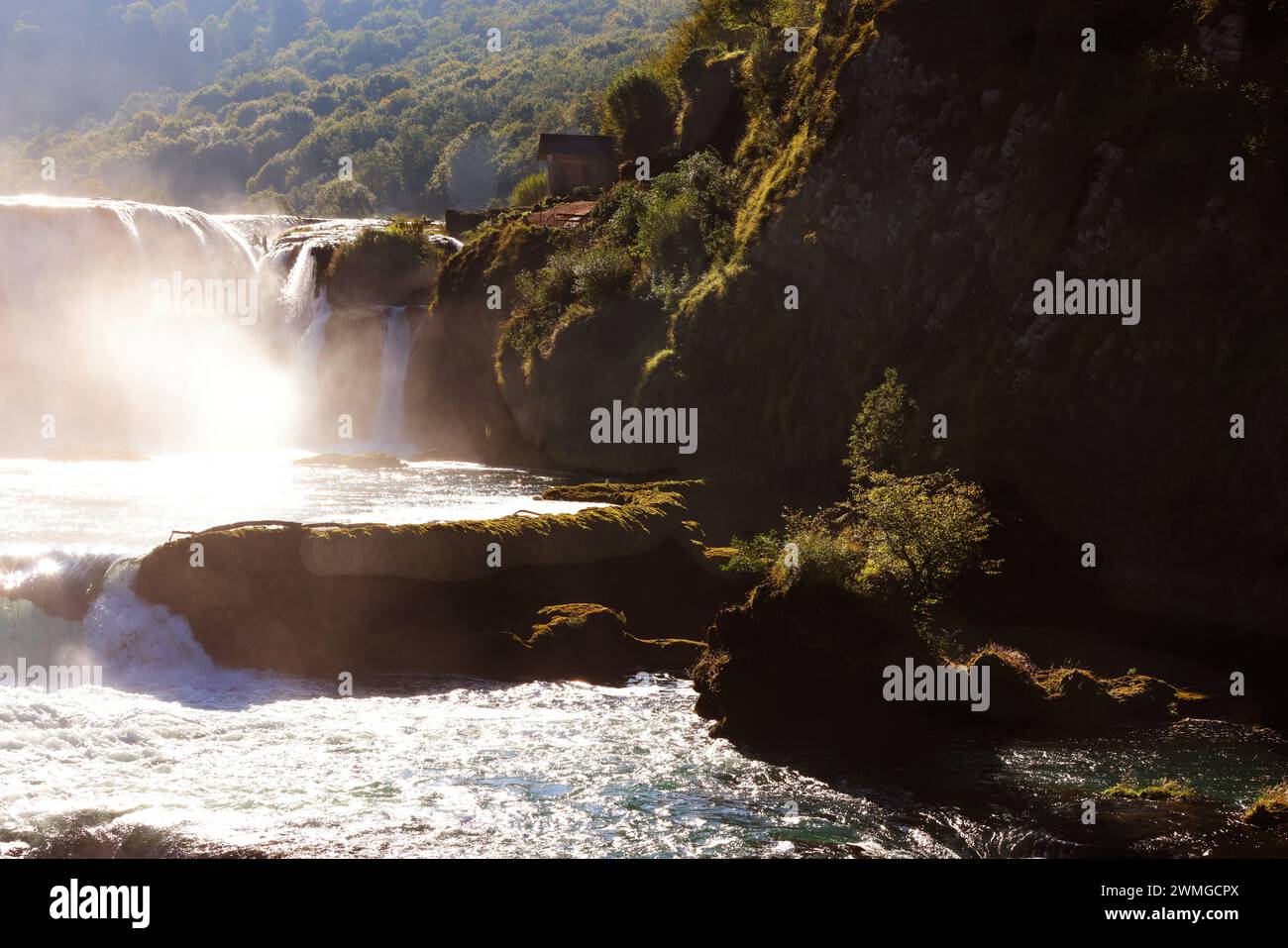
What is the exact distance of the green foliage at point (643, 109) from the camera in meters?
72.4

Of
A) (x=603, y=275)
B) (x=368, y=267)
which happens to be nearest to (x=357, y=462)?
(x=603, y=275)

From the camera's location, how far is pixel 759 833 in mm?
15375

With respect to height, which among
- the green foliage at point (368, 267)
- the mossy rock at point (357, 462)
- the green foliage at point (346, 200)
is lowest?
the mossy rock at point (357, 462)

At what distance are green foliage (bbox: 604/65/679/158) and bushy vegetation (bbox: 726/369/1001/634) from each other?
47656mm

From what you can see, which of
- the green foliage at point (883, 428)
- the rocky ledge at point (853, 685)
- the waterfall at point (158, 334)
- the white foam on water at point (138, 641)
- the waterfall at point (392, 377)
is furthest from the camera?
the waterfall at point (392, 377)

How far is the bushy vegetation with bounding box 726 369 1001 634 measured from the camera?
20109 mm

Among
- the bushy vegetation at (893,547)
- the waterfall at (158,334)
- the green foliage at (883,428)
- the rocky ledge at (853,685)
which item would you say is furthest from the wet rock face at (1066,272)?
the waterfall at (158,334)

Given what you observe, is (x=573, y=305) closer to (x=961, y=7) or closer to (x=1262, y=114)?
(x=961, y=7)

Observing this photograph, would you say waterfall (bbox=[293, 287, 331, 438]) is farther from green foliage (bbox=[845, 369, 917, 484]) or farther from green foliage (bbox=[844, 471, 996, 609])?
green foliage (bbox=[844, 471, 996, 609])

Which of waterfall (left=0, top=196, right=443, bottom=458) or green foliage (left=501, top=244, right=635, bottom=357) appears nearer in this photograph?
green foliage (left=501, top=244, right=635, bottom=357)

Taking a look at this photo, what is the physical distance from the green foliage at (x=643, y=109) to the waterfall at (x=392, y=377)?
19002 mm

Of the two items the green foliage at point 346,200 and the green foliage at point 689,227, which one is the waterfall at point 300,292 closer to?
the green foliage at point 689,227

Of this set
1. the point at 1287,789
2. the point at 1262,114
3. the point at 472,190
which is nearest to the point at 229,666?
the point at 1287,789

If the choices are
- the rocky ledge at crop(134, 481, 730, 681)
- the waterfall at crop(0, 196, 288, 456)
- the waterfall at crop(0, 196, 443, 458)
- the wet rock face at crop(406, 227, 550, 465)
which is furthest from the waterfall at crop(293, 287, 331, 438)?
the rocky ledge at crop(134, 481, 730, 681)
